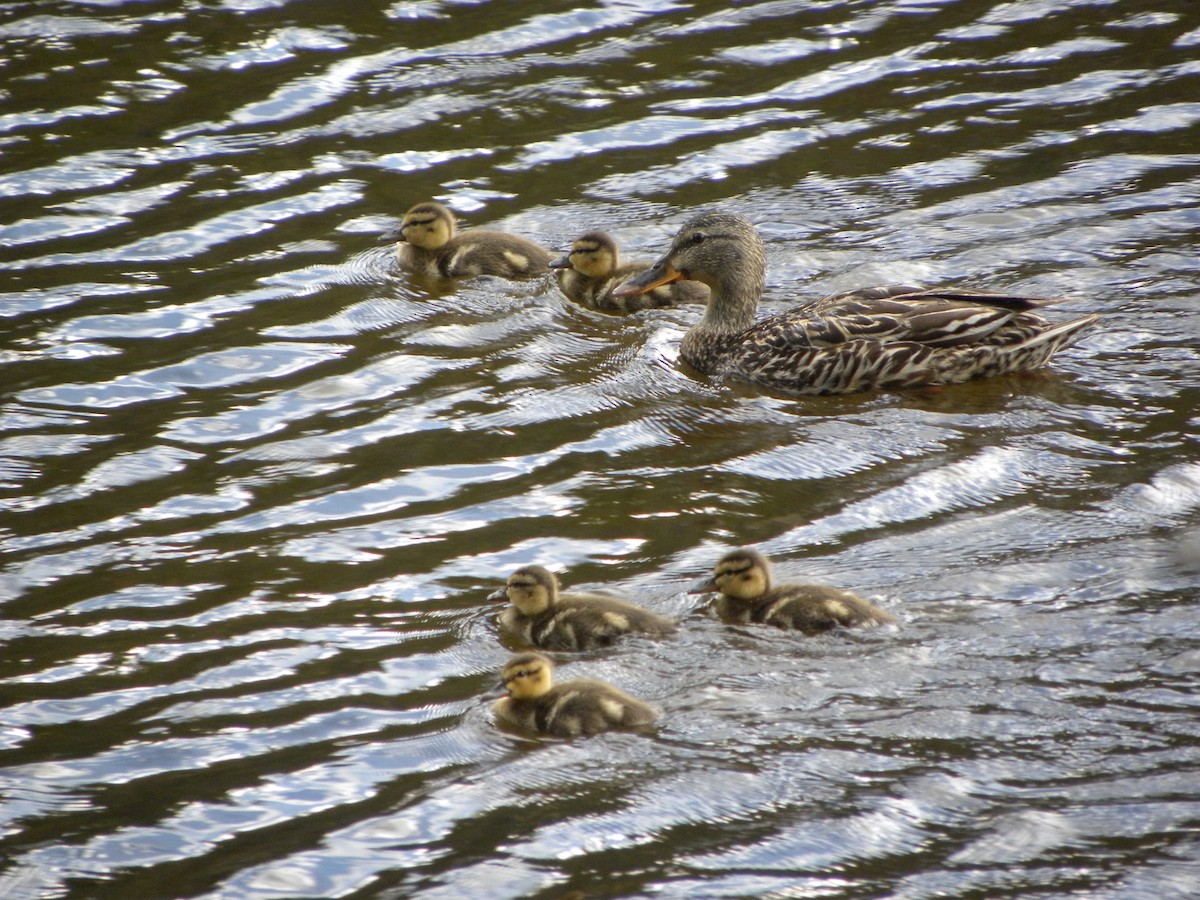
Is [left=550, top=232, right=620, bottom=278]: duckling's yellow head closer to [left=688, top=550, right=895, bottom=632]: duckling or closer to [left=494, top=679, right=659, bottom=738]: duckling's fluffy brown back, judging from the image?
[left=688, top=550, right=895, bottom=632]: duckling

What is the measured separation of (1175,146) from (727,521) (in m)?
4.62

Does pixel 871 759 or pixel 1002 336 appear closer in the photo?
pixel 871 759

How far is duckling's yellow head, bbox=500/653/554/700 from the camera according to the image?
4504 mm

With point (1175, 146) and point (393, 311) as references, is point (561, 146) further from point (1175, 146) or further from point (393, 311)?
point (1175, 146)

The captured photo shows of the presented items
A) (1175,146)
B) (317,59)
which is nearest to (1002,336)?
(1175,146)

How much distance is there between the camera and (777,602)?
16.1ft

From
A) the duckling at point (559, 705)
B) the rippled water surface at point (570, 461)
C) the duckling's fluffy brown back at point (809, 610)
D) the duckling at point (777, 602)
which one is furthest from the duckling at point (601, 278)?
the duckling at point (559, 705)

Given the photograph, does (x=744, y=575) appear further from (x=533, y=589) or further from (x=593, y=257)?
(x=593, y=257)

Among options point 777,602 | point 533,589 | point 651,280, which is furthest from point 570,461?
point 651,280

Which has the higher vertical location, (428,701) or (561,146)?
(561,146)

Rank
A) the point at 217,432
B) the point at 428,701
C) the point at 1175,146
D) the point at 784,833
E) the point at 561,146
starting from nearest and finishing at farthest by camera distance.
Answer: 1. the point at 784,833
2. the point at 428,701
3. the point at 217,432
4. the point at 1175,146
5. the point at 561,146

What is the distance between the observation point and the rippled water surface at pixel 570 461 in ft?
13.3

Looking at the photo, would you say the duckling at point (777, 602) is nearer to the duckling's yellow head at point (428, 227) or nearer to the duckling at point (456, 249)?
the duckling at point (456, 249)

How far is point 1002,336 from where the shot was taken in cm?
688
